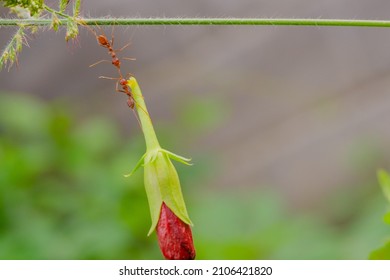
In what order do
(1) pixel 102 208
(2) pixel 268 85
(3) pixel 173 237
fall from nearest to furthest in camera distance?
1. (3) pixel 173 237
2. (1) pixel 102 208
3. (2) pixel 268 85

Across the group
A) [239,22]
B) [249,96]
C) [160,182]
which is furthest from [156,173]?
[249,96]

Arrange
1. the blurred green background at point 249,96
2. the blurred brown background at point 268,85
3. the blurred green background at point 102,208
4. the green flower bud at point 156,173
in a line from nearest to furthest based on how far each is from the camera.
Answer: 1. the green flower bud at point 156,173
2. the blurred green background at point 102,208
3. the blurred green background at point 249,96
4. the blurred brown background at point 268,85

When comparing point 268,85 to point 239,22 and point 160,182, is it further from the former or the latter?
point 239,22

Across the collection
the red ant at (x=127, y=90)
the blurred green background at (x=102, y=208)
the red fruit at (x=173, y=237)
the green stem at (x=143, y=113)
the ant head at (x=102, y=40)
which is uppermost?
the blurred green background at (x=102, y=208)

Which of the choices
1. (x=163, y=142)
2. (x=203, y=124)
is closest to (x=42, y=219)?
(x=163, y=142)

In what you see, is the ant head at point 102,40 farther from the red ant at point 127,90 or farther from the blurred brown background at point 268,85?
the blurred brown background at point 268,85

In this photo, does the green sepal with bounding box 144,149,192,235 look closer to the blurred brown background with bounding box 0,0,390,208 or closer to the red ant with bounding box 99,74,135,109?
the red ant with bounding box 99,74,135,109

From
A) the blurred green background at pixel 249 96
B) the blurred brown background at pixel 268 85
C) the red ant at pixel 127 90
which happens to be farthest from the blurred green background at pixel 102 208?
the red ant at pixel 127 90
